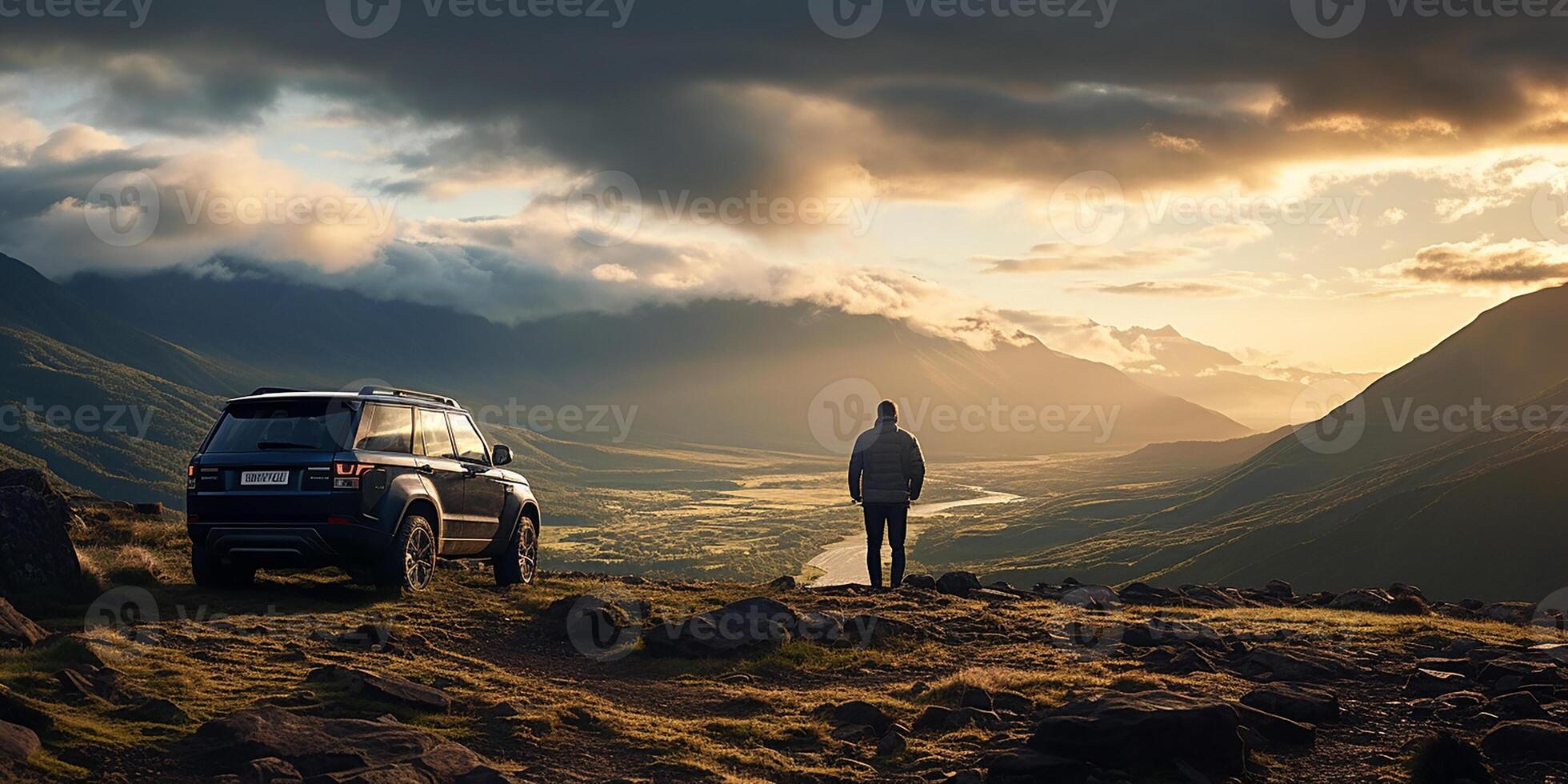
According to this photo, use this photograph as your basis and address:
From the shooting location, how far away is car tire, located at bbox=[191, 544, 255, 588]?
15977 millimetres

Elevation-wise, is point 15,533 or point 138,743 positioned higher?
point 15,533

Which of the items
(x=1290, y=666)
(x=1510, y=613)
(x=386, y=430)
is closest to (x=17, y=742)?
(x=386, y=430)

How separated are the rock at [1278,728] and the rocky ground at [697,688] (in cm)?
3

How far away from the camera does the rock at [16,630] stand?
11094mm

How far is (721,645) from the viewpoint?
15.7 metres

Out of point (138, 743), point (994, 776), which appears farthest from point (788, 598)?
point (138, 743)

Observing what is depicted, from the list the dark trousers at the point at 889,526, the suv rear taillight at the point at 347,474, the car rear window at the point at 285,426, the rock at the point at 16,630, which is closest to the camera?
the rock at the point at 16,630

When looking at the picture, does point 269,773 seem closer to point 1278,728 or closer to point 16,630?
point 16,630

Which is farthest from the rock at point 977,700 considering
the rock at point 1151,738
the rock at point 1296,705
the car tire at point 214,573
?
the car tire at point 214,573

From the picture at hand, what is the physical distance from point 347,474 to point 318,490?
425 millimetres

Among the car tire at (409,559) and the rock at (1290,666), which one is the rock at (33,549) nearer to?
the car tire at (409,559)

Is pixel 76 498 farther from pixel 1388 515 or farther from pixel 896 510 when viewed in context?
pixel 1388 515

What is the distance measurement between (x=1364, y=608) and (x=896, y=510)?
10.8m

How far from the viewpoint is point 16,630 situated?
1126 cm
